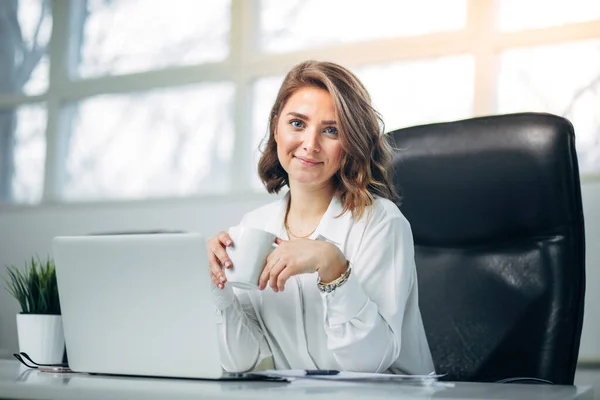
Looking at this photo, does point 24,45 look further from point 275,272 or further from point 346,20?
point 275,272

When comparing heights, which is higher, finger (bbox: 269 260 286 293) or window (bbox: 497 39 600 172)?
window (bbox: 497 39 600 172)

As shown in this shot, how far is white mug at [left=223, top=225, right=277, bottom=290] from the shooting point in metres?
1.23

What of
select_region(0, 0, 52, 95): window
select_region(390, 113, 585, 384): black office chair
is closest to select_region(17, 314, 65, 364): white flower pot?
select_region(390, 113, 585, 384): black office chair

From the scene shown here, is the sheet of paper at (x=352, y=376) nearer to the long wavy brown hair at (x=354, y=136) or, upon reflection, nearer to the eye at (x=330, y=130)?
the long wavy brown hair at (x=354, y=136)

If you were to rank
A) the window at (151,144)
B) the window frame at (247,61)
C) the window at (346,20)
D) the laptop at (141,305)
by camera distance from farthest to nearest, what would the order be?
the window at (151,144) → the window at (346,20) → the window frame at (247,61) → the laptop at (141,305)

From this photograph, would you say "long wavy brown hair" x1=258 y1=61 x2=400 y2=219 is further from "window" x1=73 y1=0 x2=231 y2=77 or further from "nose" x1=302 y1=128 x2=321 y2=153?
"window" x1=73 y1=0 x2=231 y2=77

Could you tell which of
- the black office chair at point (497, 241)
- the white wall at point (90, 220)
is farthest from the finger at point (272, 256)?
the white wall at point (90, 220)

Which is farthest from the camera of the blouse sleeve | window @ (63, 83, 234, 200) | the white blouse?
window @ (63, 83, 234, 200)

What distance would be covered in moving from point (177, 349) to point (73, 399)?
0.16 metres

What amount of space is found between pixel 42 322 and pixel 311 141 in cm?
62

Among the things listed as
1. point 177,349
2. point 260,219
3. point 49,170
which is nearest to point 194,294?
point 177,349

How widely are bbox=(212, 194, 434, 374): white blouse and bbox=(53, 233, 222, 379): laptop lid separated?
38cm

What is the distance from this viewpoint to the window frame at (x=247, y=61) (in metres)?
2.45

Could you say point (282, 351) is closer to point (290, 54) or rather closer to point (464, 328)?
point (464, 328)
